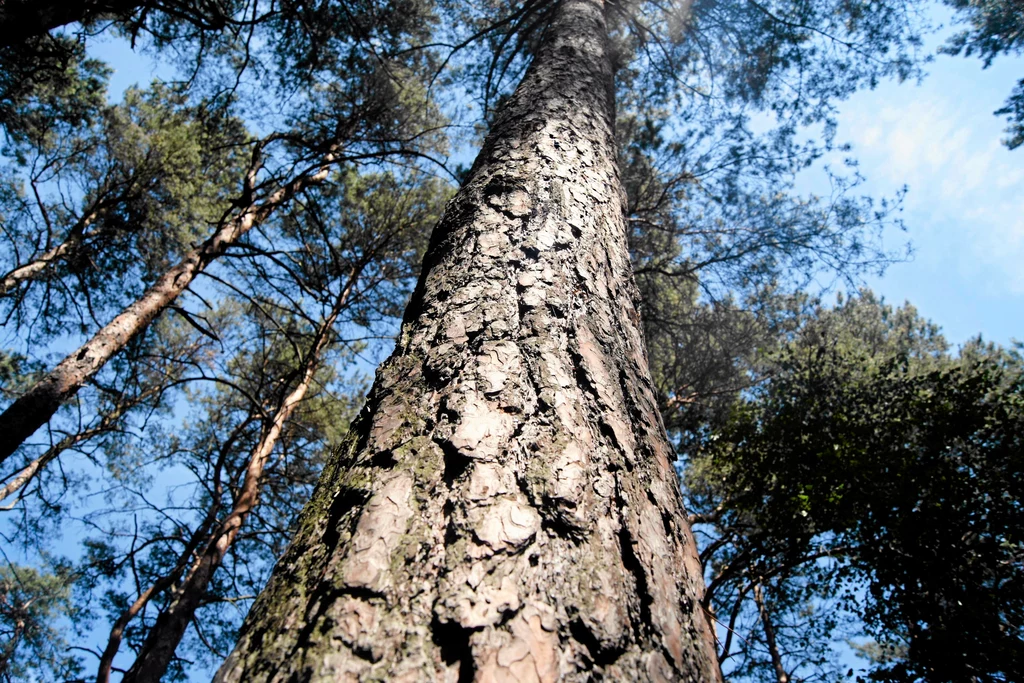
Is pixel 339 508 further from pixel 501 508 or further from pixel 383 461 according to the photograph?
pixel 501 508

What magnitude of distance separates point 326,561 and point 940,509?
5.88m

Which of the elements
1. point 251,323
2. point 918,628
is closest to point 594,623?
point 918,628

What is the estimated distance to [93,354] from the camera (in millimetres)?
3660

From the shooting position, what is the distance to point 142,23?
446 cm

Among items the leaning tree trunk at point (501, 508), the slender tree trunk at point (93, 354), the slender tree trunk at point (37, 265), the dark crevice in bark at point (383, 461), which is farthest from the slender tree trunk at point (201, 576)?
the dark crevice in bark at point (383, 461)

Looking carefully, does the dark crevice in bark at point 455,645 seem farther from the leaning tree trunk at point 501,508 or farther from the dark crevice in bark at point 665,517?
the dark crevice in bark at point 665,517

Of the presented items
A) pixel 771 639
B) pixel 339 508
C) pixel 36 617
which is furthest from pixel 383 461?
pixel 36 617

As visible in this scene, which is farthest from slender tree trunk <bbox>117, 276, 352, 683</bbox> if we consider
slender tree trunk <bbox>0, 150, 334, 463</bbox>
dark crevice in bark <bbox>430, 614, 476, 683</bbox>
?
dark crevice in bark <bbox>430, 614, 476, 683</bbox>

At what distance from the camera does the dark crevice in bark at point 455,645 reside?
604 mm

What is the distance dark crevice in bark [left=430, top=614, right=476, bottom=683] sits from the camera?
604 mm

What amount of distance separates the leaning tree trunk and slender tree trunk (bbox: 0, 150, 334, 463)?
304 cm

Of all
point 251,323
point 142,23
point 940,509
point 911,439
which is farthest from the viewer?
point 251,323

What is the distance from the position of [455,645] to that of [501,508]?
Answer: 202 millimetres

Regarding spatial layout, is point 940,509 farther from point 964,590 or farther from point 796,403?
point 796,403
